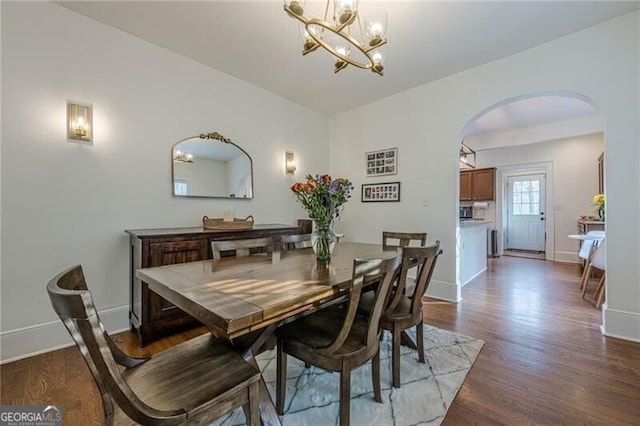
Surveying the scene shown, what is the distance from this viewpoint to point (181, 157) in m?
2.94

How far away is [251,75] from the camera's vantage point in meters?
3.37

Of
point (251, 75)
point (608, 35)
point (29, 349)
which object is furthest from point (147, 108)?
point (608, 35)

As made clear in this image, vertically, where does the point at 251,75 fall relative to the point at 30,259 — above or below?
above

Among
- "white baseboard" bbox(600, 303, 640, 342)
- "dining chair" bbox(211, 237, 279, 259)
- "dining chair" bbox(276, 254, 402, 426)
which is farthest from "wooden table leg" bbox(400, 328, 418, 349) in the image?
"white baseboard" bbox(600, 303, 640, 342)

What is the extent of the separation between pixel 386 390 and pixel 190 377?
119cm

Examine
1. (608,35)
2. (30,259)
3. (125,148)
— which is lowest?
(30,259)

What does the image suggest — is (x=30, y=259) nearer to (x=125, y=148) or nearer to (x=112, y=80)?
(x=125, y=148)

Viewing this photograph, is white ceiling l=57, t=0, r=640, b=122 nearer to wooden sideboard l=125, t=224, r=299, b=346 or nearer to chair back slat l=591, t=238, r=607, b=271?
wooden sideboard l=125, t=224, r=299, b=346

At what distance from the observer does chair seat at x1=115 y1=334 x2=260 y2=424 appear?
2.95 ft

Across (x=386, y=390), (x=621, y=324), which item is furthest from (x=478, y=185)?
(x=386, y=390)

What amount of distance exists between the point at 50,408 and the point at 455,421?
2212 millimetres

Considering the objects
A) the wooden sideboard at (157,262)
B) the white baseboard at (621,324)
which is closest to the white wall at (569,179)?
the white baseboard at (621,324)

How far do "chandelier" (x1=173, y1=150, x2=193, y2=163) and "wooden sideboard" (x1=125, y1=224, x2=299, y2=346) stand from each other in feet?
2.87

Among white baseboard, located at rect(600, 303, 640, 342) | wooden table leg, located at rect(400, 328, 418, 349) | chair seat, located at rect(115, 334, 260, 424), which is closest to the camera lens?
chair seat, located at rect(115, 334, 260, 424)
